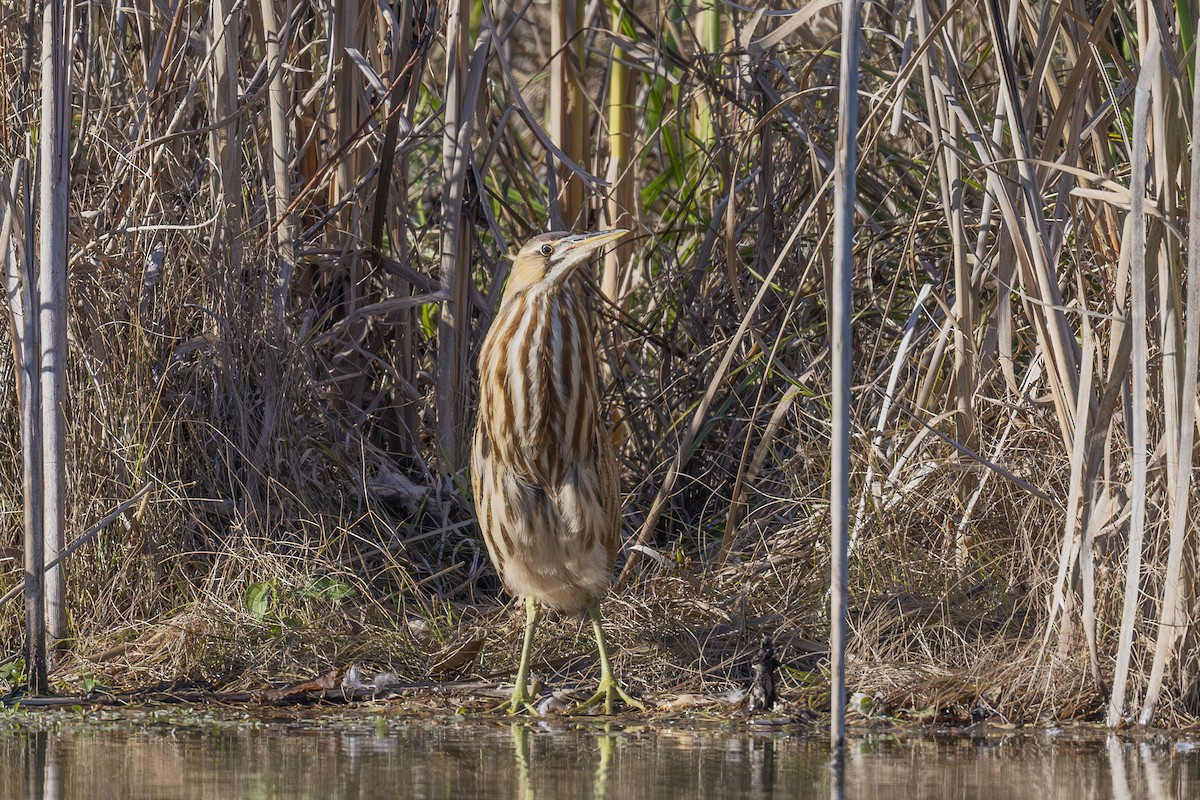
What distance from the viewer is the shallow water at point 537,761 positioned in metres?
3.07

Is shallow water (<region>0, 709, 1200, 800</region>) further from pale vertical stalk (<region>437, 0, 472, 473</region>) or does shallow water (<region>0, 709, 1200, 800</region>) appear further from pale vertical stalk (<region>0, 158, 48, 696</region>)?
pale vertical stalk (<region>437, 0, 472, 473</region>)

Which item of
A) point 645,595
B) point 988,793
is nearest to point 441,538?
point 645,595

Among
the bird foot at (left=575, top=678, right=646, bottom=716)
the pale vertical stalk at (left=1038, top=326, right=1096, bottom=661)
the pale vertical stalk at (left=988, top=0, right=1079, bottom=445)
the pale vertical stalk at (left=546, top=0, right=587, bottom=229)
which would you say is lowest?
the bird foot at (left=575, top=678, right=646, bottom=716)

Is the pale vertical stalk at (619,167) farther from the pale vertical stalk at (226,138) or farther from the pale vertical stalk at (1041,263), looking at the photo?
the pale vertical stalk at (1041,263)

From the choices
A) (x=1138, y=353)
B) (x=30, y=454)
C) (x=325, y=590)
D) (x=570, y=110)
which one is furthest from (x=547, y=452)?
(x=570, y=110)

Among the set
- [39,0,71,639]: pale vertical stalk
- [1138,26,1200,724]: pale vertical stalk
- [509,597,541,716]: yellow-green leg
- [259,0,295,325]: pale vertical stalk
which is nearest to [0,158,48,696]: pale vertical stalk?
[39,0,71,639]: pale vertical stalk

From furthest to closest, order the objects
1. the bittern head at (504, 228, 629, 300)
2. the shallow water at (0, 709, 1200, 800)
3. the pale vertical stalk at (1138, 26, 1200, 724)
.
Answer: the bittern head at (504, 228, 629, 300)
the pale vertical stalk at (1138, 26, 1200, 724)
the shallow water at (0, 709, 1200, 800)

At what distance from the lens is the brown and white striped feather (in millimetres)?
4406

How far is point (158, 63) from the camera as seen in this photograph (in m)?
4.81

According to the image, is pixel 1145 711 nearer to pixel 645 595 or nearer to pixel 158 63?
pixel 645 595

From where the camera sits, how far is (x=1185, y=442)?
343 cm

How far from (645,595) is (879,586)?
71cm

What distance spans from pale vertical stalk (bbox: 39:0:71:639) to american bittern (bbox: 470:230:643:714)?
110 centimetres

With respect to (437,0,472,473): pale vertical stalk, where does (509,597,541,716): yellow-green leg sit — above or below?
below
